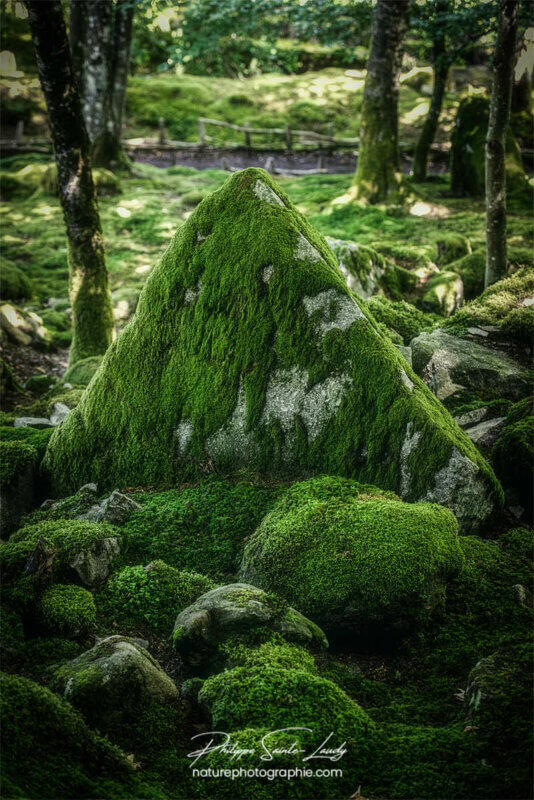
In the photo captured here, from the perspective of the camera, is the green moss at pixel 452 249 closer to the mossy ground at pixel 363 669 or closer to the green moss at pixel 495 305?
the mossy ground at pixel 363 669

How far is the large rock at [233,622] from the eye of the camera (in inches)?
160

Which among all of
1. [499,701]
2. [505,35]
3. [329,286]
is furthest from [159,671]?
[505,35]

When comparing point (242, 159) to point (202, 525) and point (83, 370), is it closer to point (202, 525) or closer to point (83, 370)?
point (83, 370)

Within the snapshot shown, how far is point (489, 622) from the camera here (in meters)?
4.43

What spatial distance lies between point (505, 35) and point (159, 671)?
8.88m

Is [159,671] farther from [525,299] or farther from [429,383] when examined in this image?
[525,299]

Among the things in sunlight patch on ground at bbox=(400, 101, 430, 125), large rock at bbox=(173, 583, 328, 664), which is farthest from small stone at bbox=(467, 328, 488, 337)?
sunlight patch on ground at bbox=(400, 101, 430, 125)

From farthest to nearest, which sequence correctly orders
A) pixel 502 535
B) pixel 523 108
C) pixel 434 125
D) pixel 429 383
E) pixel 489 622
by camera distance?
1. pixel 523 108
2. pixel 434 125
3. pixel 429 383
4. pixel 502 535
5. pixel 489 622

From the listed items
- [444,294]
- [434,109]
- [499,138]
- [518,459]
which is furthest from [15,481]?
[434,109]

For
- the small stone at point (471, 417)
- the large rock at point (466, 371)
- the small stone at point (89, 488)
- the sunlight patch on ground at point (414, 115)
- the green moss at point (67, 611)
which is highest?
the sunlight patch on ground at point (414, 115)

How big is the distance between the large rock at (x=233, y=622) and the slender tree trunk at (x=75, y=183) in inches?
243

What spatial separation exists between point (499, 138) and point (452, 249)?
402 centimetres

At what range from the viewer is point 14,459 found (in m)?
6.04

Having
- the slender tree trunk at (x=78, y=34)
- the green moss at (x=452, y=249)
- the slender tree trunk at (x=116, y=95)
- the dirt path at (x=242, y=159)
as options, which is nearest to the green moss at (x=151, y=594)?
the green moss at (x=452, y=249)
